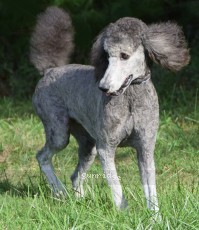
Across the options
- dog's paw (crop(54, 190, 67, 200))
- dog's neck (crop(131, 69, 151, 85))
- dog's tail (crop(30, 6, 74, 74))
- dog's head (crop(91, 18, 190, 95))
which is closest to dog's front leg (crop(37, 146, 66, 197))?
dog's paw (crop(54, 190, 67, 200))

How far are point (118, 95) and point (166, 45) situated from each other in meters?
0.42

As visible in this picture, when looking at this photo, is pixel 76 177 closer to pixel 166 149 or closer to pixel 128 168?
pixel 128 168

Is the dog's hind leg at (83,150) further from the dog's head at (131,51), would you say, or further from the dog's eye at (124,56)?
the dog's eye at (124,56)

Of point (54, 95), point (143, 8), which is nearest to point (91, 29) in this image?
point (143, 8)

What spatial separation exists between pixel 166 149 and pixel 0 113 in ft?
7.84

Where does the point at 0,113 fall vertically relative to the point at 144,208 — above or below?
below

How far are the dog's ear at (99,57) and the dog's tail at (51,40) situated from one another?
1.04 m

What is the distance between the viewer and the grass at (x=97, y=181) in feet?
13.3

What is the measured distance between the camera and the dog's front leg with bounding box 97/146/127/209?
4.34 meters

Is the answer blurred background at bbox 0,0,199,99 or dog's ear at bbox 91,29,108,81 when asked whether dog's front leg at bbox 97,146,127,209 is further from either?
blurred background at bbox 0,0,199,99

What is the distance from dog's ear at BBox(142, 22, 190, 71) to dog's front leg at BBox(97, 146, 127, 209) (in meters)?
0.64

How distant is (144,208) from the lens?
13.6 feet

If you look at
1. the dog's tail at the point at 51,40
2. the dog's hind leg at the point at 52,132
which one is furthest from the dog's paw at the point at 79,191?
the dog's tail at the point at 51,40

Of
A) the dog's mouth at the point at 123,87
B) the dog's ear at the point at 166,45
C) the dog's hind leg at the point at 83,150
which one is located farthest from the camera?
the dog's hind leg at the point at 83,150
